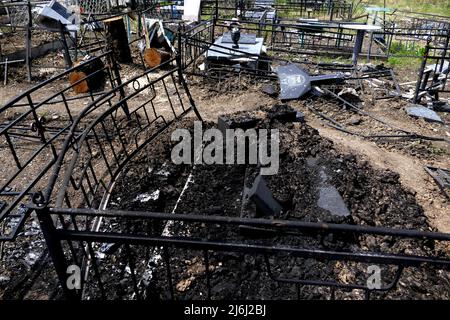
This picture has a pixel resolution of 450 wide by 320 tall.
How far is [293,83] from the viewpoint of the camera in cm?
902

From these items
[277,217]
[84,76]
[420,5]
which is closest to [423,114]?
[277,217]

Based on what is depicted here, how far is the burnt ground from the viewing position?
10.8 ft

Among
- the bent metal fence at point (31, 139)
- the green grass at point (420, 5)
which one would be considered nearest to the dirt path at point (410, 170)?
the bent metal fence at point (31, 139)

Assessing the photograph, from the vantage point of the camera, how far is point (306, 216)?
401cm

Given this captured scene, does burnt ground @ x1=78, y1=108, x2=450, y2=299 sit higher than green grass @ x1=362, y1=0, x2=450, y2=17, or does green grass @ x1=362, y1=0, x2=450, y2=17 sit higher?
green grass @ x1=362, y1=0, x2=450, y2=17

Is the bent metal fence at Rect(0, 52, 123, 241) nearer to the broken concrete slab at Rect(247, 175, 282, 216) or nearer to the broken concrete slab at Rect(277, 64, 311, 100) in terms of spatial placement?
the broken concrete slab at Rect(247, 175, 282, 216)

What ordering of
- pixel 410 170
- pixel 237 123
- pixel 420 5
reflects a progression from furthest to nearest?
pixel 420 5
pixel 410 170
pixel 237 123

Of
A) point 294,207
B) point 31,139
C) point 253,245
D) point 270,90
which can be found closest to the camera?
point 253,245

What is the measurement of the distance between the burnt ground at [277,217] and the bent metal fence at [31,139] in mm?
1211

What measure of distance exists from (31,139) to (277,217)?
18.0 feet

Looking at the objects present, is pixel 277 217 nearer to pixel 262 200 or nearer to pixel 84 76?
pixel 262 200

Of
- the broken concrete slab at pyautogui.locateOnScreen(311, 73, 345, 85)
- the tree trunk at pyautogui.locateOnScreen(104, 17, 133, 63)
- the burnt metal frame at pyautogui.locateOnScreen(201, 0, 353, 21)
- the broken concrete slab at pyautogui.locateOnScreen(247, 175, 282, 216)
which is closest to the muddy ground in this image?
the broken concrete slab at pyautogui.locateOnScreen(247, 175, 282, 216)

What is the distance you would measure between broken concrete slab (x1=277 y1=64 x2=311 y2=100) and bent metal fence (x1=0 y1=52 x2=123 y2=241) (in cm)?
428
